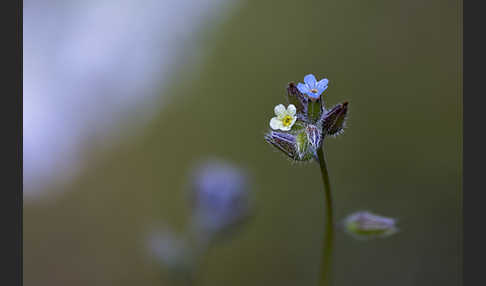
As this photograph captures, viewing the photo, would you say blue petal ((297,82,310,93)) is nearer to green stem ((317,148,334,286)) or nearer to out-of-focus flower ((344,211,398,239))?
green stem ((317,148,334,286))

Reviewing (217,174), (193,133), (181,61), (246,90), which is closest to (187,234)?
(217,174)

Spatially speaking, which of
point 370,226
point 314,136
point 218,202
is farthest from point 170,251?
point 314,136

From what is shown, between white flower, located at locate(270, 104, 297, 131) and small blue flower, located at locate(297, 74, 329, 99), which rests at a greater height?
small blue flower, located at locate(297, 74, 329, 99)

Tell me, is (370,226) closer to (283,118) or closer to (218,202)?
(283,118)

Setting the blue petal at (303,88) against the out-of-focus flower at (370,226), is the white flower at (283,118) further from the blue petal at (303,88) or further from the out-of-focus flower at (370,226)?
the out-of-focus flower at (370,226)

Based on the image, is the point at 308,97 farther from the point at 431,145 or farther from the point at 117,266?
the point at 117,266

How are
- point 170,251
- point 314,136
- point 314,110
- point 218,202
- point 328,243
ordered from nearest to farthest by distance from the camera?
point 314,136
point 314,110
point 328,243
point 218,202
point 170,251

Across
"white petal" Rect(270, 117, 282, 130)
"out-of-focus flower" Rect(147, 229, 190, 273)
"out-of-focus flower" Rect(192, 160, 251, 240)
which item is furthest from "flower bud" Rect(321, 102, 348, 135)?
"out-of-focus flower" Rect(147, 229, 190, 273)
